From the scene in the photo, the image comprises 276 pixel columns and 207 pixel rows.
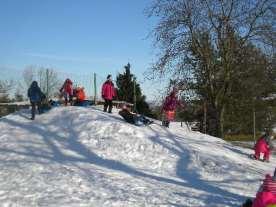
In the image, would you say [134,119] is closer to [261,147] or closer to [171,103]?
[171,103]

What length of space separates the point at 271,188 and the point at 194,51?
66.1ft

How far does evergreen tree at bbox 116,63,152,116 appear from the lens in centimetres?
4191

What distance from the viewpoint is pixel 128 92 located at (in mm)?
43438

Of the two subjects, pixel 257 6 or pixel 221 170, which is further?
pixel 257 6

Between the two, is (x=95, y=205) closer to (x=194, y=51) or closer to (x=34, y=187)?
(x=34, y=187)

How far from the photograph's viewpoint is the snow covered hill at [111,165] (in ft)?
39.9

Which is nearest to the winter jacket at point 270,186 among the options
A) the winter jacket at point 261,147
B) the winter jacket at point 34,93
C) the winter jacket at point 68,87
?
the winter jacket at point 261,147

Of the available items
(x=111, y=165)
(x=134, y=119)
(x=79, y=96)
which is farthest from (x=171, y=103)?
(x=111, y=165)

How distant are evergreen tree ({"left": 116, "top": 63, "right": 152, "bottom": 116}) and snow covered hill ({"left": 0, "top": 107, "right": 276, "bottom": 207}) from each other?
19.4m

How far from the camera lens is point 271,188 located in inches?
367

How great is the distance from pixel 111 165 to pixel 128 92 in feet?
91.6

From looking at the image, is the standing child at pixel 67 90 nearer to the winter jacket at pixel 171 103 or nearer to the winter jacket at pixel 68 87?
the winter jacket at pixel 68 87

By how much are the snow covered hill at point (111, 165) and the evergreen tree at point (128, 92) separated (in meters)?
19.4

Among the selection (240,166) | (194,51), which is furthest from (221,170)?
(194,51)
